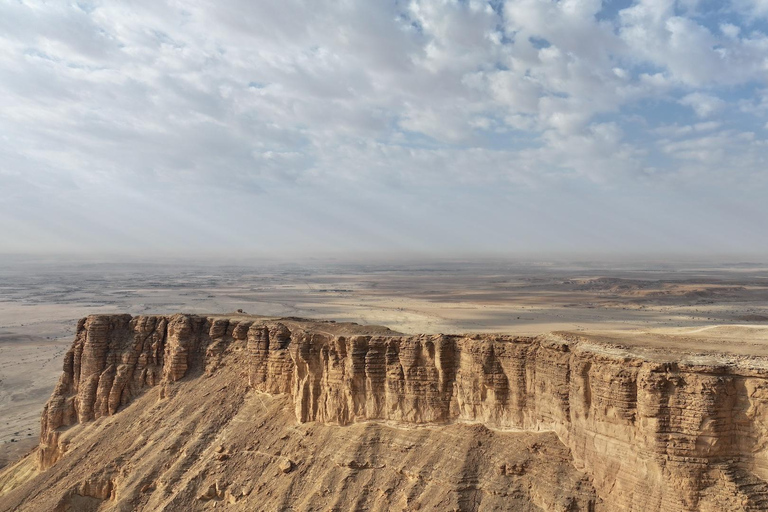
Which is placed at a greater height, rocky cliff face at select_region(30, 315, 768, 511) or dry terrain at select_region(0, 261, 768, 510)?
rocky cliff face at select_region(30, 315, 768, 511)

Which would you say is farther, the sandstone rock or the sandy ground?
the sandy ground

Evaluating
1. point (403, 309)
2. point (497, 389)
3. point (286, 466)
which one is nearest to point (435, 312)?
point (403, 309)

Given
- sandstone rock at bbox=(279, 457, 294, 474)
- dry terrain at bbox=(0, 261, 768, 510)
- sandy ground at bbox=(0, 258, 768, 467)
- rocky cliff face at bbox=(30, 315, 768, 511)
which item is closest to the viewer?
rocky cliff face at bbox=(30, 315, 768, 511)

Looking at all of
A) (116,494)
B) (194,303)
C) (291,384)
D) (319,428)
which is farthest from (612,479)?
(194,303)

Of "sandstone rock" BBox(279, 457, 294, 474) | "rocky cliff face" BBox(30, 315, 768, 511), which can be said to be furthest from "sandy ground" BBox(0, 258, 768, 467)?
"sandstone rock" BBox(279, 457, 294, 474)

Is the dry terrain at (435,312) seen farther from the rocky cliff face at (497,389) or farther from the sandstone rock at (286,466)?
the sandstone rock at (286,466)

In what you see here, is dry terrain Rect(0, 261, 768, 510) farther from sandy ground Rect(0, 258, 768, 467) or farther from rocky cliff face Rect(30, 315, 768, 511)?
rocky cliff face Rect(30, 315, 768, 511)

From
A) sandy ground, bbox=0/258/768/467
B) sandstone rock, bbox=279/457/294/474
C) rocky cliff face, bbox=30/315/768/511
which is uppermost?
rocky cliff face, bbox=30/315/768/511

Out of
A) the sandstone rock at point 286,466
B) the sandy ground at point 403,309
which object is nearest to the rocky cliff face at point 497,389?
the sandstone rock at point 286,466

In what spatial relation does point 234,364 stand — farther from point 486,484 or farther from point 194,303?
point 194,303
